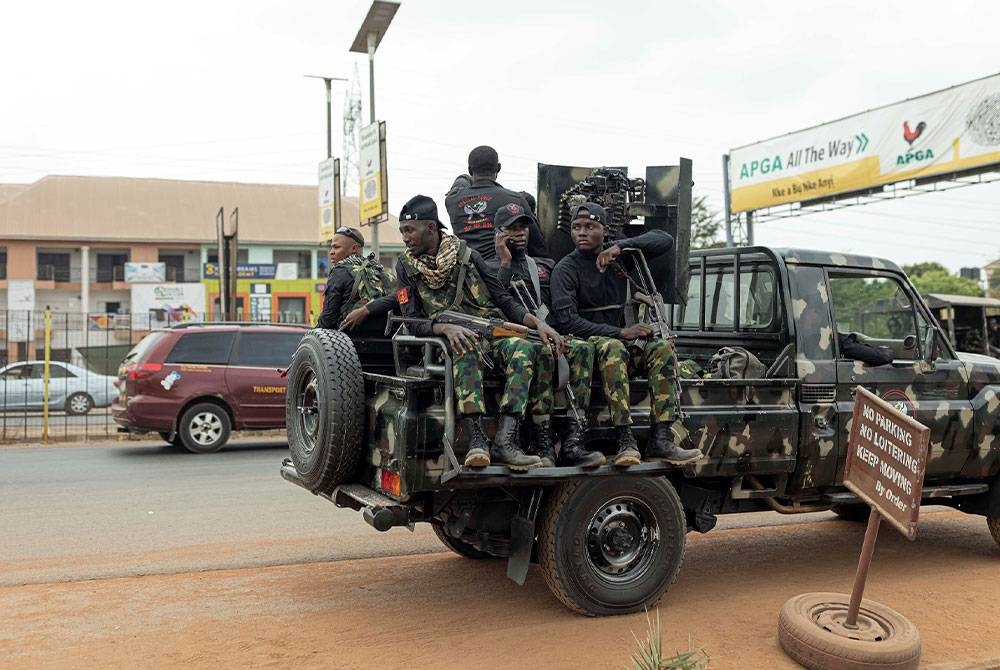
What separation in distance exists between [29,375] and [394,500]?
16342 millimetres

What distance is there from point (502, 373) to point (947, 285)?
178 ft

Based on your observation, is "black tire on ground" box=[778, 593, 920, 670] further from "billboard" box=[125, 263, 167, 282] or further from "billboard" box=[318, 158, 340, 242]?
"billboard" box=[125, 263, 167, 282]

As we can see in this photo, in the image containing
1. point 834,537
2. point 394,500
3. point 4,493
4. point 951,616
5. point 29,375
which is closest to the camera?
point 394,500

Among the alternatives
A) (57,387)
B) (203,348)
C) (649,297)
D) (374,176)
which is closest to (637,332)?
(649,297)

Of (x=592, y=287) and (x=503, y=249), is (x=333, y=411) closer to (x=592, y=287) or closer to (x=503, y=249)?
(x=503, y=249)

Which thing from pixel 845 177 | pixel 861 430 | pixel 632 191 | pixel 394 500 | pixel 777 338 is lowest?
pixel 394 500

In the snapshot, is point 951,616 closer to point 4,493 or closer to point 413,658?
point 413,658

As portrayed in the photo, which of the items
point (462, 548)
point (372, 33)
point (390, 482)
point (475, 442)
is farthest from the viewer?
point (372, 33)

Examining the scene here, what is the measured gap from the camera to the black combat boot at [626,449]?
469 cm

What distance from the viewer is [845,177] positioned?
25.0m

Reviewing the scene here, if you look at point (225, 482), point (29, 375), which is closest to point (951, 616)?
point (225, 482)

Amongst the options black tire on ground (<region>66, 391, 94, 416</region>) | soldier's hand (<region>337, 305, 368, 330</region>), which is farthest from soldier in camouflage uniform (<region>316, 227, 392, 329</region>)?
black tire on ground (<region>66, 391, 94, 416</region>)

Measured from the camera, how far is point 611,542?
16.0 feet

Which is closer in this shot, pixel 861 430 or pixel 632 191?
pixel 861 430
